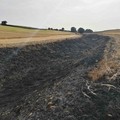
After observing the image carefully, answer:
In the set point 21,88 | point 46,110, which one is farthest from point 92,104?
point 21,88

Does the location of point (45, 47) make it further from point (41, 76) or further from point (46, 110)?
point (46, 110)

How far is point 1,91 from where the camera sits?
19109mm

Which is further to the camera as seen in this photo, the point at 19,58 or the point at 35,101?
the point at 19,58

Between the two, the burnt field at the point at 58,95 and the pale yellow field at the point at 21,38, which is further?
the pale yellow field at the point at 21,38

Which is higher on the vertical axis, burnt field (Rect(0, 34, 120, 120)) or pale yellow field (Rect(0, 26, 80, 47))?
burnt field (Rect(0, 34, 120, 120))

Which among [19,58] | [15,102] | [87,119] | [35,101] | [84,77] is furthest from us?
[19,58]

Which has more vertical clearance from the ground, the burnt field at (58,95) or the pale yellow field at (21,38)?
the burnt field at (58,95)

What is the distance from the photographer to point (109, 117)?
12.4m

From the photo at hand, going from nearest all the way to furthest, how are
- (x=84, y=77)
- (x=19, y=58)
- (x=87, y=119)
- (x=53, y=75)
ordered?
(x=87, y=119)
(x=84, y=77)
(x=53, y=75)
(x=19, y=58)

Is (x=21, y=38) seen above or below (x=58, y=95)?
below

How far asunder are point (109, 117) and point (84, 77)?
6.04m

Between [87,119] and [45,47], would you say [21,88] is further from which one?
[45,47]

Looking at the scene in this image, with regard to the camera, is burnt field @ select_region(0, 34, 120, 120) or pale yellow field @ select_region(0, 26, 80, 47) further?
pale yellow field @ select_region(0, 26, 80, 47)

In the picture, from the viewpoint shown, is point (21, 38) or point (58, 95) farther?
point (21, 38)
